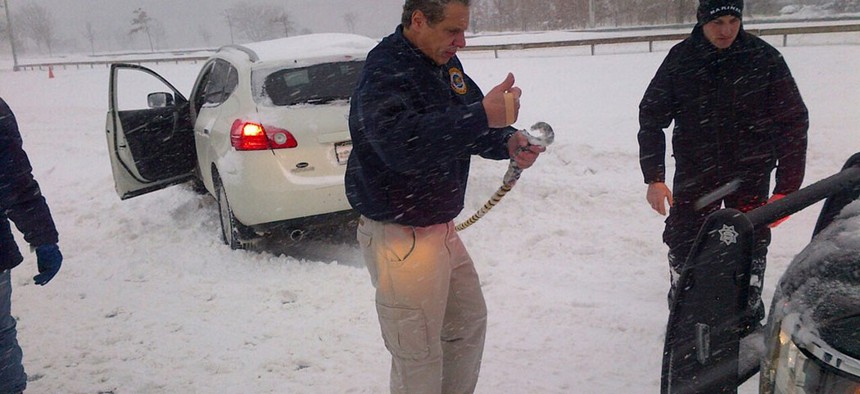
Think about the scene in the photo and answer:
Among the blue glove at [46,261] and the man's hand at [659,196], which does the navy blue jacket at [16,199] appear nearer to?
the blue glove at [46,261]

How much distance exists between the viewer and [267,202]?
4.90 metres

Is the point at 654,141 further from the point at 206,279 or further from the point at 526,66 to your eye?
the point at 526,66

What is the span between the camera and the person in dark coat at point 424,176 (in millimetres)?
2053

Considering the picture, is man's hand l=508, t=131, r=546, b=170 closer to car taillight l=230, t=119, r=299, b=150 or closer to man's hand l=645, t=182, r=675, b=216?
man's hand l=645, t=182, r=675, b=216

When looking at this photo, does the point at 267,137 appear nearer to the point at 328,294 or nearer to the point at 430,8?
the point at 328,294

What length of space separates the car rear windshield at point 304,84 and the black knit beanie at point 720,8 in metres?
2.94

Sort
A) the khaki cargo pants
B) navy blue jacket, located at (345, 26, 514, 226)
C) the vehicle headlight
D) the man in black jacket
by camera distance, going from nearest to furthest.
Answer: the vehicle headlight → navy blue jacket, located at (345, 26, 514, 226) → the khaki cargo pants → the man in black jacket

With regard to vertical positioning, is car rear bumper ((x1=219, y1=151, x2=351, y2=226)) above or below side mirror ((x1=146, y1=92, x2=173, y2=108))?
below

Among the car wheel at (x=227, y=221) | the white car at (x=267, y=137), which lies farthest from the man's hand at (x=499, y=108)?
the car wheel at (x=227, y=221)

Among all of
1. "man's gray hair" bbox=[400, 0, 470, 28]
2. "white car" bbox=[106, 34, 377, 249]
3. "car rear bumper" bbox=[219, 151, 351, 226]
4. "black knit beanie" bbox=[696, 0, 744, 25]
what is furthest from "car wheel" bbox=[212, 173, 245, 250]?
"black knit beanie" bbox=[696, 0, 744, 25]

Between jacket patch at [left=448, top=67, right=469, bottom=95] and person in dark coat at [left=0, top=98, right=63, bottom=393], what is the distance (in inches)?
75.2

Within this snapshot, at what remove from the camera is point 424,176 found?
2270 millimetres

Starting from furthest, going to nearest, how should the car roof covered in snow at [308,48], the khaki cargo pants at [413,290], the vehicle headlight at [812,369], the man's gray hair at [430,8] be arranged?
the car roof covered in snow at [308,48], the khaki cargo pants at [413,290], the man's gray hair at [430,8], the vehicle headlight at [812,369]

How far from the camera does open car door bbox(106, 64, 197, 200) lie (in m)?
5.82
